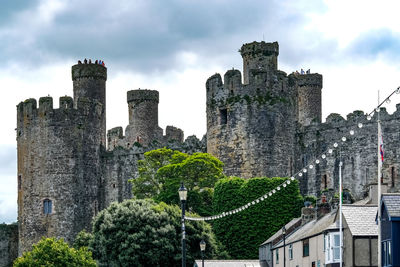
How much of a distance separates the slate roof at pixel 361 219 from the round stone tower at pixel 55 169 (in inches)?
932

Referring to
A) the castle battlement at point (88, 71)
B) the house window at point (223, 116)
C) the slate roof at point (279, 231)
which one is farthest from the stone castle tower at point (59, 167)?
the slate roof at point (279, 231)

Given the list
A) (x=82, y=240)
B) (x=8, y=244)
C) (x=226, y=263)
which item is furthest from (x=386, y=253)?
(x=8, y=244)

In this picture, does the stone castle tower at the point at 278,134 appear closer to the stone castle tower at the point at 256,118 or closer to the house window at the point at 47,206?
the stone castle tower at the point at 256,118

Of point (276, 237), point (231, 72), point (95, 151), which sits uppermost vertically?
point (231, 72)

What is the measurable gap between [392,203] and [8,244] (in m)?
35.7

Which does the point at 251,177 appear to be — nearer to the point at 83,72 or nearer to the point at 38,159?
the point at 38,159

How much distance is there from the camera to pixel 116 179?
63812 millimetres

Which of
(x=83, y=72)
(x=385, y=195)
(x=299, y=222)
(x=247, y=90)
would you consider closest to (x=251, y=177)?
(x=247, y=90)

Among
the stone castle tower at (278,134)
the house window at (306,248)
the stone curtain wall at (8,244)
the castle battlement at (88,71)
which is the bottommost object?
the stone curtain wall at (8,244)

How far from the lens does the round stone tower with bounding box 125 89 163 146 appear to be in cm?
6938

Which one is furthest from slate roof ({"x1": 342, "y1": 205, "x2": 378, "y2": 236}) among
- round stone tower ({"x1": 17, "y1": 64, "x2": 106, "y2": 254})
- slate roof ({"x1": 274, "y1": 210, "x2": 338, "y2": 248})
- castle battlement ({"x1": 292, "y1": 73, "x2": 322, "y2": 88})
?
castle battlement ({"x1": 292, "y1": 73, "x2": 322, "y2": 88})

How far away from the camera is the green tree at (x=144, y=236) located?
4897 centimetres

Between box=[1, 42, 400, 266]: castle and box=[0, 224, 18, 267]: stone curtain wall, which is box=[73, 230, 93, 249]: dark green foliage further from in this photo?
box=[0, 224, 18, 267]: stone curtain wall

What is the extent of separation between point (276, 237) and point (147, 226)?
A: 6104 millimetres
